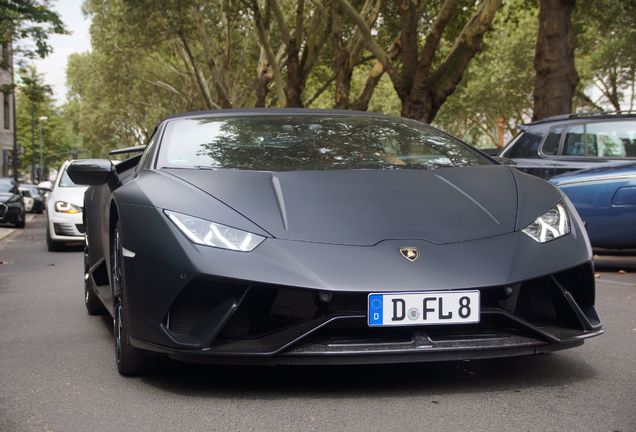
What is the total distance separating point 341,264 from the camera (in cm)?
385

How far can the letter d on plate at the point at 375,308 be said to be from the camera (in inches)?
148

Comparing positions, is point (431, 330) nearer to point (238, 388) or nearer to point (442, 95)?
point (238, 388)

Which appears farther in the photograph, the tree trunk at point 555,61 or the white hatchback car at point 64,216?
the tree trunk at point 555,61

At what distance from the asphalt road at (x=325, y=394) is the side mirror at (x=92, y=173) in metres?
0.90

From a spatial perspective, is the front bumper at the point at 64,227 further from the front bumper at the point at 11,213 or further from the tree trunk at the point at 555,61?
the front bumper at the point at 11,213

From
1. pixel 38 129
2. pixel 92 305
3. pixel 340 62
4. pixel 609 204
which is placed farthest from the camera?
pixel 38 129

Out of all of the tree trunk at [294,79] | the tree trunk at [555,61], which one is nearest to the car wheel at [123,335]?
the tree trunk at [555,61]

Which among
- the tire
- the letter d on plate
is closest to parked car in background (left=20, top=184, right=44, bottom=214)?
the tire

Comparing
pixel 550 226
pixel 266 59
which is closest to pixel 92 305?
pixel 550 226

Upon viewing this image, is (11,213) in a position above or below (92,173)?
below

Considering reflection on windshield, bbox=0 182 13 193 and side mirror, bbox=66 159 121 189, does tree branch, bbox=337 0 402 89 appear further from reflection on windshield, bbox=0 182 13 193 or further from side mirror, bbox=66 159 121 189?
side mirror, bbox=66 159 121 189

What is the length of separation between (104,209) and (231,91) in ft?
139

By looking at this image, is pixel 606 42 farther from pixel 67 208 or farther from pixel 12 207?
pixel 67 208

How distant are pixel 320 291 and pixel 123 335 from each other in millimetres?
1079
